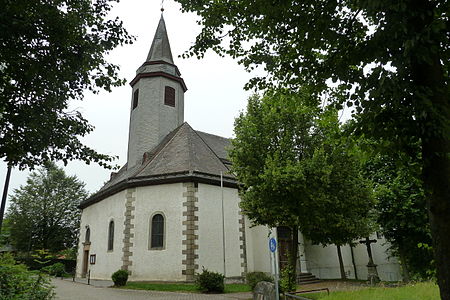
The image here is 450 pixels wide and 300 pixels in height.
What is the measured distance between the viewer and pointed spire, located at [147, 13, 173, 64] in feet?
89.1

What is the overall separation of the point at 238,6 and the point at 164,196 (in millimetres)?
14169

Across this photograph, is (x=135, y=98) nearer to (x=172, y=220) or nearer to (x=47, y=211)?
(x=172, y=220)

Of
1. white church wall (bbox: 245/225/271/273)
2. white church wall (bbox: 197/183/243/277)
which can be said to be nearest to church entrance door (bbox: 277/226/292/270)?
white church wall (bbox: 245/225/271/273)

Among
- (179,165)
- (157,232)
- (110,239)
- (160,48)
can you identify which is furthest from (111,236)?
(160,48)

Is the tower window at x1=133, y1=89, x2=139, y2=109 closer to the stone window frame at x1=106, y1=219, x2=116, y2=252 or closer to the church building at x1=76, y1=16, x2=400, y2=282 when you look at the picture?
the church building at x1=76, y1=16, x2=400, y2=282

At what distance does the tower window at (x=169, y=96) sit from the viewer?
25.2m

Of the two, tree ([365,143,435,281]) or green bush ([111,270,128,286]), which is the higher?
tree ([365,143,435,281])

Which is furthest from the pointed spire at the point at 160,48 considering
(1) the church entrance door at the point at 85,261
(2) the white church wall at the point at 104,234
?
(1) the church entrance door at the point at 85,261

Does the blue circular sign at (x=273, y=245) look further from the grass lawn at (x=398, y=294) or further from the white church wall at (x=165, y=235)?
the white church wall at (x=165, y=235)

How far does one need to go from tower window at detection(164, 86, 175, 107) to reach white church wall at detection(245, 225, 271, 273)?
36.1 ft

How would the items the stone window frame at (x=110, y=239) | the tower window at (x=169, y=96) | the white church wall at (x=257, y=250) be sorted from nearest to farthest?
the white church wall at (x=257, y=250) < the stone window frame at (x=110, y=239) < the tower window at (x=169, y=96)

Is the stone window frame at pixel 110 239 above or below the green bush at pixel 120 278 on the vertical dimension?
above

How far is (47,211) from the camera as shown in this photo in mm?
40406

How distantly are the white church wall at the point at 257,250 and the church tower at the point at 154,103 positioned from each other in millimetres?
9005
